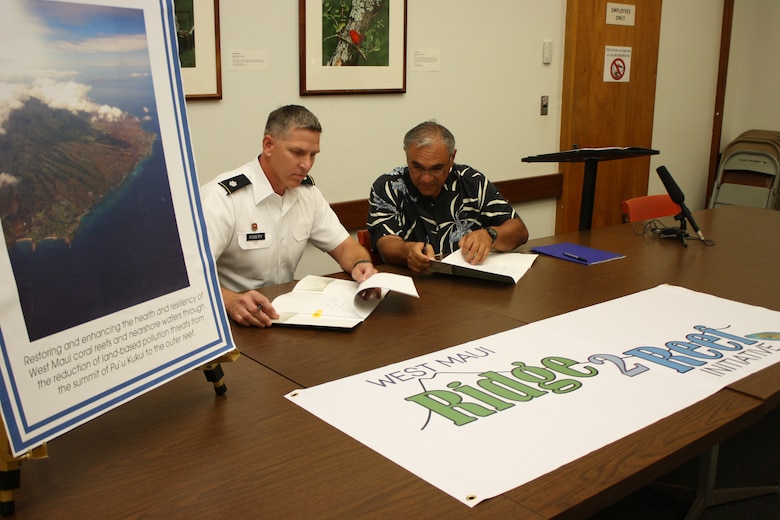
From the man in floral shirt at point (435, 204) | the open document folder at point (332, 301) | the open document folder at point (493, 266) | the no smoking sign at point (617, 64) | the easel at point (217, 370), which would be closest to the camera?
the easel at point (217, 370)

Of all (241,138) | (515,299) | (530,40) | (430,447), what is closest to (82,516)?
(430,447)

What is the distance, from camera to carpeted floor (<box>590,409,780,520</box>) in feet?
7.40

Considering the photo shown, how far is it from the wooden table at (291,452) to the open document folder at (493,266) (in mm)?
312

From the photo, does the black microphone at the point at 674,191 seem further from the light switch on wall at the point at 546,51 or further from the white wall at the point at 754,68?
the white wall at the point at 754,68

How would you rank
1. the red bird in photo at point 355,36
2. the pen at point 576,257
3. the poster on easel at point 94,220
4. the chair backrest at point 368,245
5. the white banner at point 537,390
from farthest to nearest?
the red bird in photo at point 355,36 < the chair backrest at point 368,245 < the pen at point 576,257 < the white banner at point 537,390 < the poster on easel at point 94,220

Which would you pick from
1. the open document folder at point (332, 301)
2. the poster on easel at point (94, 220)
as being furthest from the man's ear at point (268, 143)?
the poster on easel at point (94, 220)

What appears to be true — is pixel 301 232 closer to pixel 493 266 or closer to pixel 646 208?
pixel 493 266

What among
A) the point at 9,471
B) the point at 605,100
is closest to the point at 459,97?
the point at 605,100

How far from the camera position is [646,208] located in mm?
3408

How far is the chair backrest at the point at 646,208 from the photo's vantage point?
3.32 metres

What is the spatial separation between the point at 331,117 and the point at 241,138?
0.52 m

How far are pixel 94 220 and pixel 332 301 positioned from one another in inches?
35.8

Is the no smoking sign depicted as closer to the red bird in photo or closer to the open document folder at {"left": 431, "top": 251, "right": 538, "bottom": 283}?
the red bird in photo

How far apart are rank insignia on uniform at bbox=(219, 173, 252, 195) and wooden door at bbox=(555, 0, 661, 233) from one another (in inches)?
116
